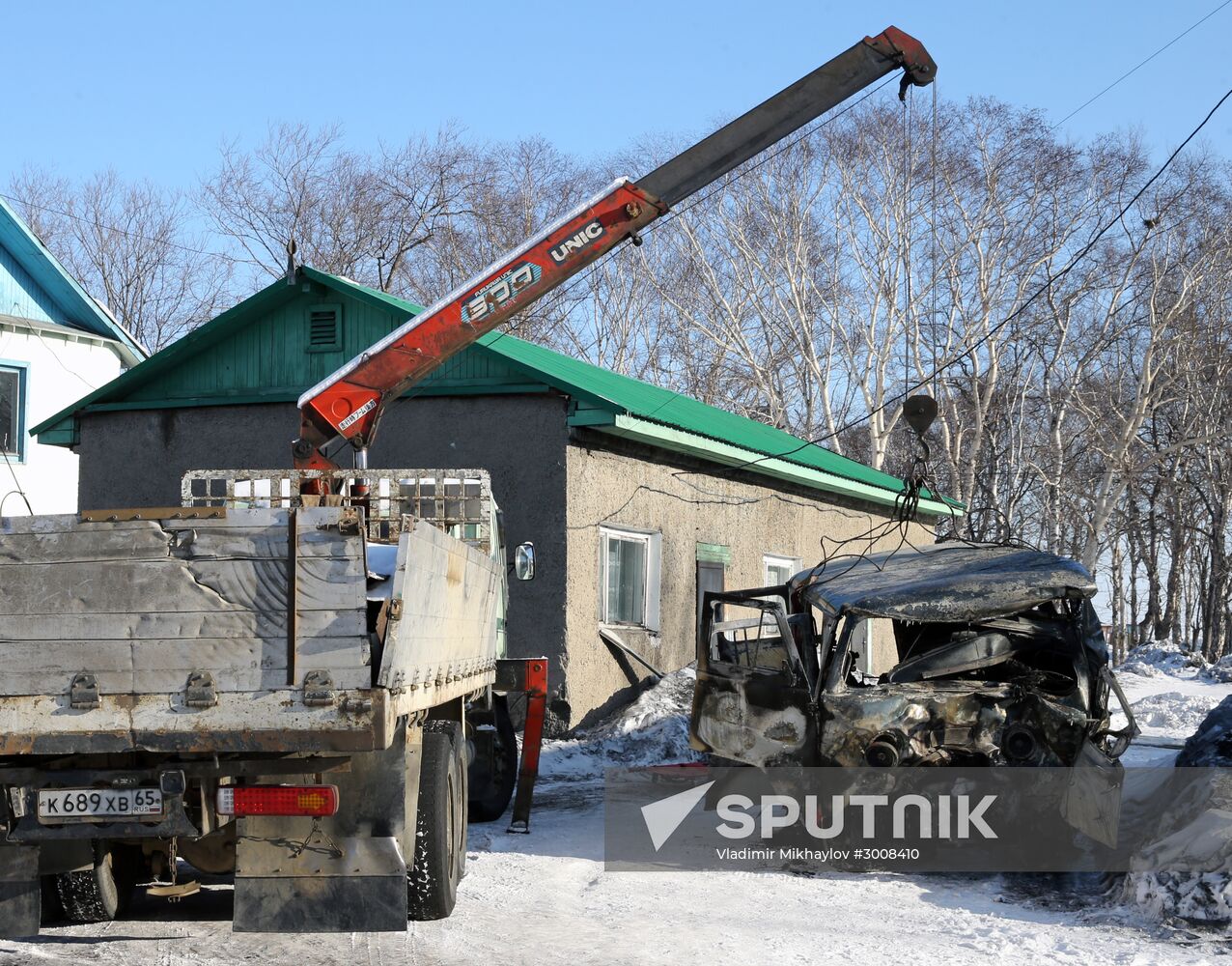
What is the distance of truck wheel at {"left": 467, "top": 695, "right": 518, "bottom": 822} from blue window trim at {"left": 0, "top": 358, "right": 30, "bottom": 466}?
44.8ft

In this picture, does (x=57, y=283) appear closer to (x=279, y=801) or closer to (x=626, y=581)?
(x=626, y=581)

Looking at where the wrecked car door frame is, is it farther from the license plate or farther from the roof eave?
the roof eave

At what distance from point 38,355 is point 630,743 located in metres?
12.6

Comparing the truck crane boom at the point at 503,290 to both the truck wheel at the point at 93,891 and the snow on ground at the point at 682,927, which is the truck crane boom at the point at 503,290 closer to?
the snow on ground at the point at 682,927

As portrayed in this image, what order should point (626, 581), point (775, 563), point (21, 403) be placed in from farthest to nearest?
point (21, 403) → point (775, 563) → point (626, 581)

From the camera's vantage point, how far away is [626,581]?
16.8m

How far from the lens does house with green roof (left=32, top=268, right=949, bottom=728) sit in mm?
15367

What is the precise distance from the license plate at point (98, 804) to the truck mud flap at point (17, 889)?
10.4 inches

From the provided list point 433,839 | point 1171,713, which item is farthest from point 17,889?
point 1171,713

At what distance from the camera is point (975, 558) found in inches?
376

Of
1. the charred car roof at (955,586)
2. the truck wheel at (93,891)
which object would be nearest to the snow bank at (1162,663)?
the charred car roof at (955,586)

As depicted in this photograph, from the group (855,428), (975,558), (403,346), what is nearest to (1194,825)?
(975,558)

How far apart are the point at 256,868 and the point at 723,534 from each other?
13441 millimetres

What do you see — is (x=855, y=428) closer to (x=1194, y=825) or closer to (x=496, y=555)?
(x=496, y=555)
